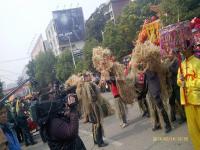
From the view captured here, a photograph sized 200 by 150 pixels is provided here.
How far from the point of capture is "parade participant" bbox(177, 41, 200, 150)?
5555 millimetres

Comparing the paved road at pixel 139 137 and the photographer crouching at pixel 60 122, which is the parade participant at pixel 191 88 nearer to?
the paved road at pixel 139 137

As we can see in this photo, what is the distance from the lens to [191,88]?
562 centimetres

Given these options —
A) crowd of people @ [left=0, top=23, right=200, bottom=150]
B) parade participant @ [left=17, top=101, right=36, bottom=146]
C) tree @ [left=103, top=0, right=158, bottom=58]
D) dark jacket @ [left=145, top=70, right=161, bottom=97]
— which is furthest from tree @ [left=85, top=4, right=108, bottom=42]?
dark jacket @ [left=145, top=70, right=161, bottom=97]

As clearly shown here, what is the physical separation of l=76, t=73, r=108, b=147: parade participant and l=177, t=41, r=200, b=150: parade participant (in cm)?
359

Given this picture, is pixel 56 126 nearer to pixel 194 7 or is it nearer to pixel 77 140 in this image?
pixel 77 140

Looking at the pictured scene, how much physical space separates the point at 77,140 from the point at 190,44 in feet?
8.13

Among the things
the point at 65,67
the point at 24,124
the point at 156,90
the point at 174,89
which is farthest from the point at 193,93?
the point at 65,67

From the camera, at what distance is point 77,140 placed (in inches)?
185

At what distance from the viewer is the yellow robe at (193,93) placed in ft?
18.2

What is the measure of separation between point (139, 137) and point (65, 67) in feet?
175

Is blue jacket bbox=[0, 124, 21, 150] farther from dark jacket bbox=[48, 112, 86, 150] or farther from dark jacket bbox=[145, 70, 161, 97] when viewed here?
dark jacket bbox=[145, 70, 161, 97]

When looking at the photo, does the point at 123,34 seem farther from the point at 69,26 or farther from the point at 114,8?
the point at 69,26

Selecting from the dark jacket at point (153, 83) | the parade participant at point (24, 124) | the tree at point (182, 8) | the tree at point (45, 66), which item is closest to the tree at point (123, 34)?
the tree at point (182, 8)

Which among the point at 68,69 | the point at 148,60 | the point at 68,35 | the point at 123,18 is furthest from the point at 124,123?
the point at 68,35
